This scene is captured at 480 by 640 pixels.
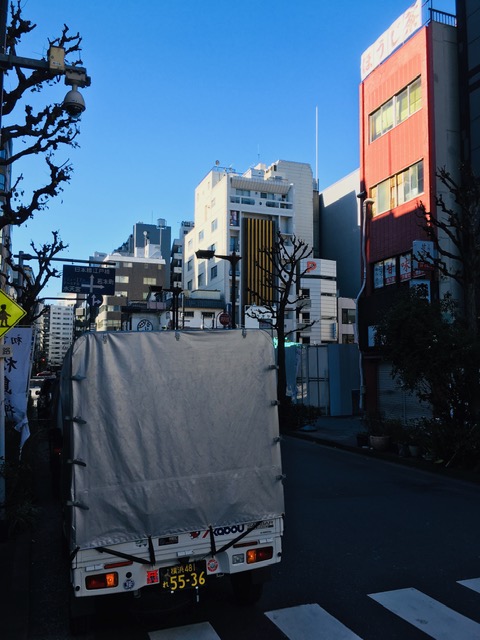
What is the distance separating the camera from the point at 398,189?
974 inches

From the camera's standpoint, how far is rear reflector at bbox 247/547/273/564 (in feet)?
16.3

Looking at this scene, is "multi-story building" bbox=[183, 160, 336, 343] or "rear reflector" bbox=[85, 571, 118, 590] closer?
"rear reflector" bbox=[85, 571, 118, 590]

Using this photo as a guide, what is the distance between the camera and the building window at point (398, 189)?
76.6 ft

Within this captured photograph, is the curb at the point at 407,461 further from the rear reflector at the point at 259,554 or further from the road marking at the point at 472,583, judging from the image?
the rear reflector at the point at 259,554

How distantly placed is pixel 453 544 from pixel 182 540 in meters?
4.66

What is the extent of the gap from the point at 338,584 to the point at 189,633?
6.33ft

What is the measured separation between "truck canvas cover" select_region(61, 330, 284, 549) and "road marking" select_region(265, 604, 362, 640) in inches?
39.0

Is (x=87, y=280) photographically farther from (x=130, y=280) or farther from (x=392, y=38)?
(x=130, y=280)

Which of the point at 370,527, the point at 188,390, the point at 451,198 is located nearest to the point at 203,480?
the point at 188,390

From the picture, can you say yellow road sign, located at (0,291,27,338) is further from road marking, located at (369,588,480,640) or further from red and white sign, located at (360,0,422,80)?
red and white sign, located at (360,0,422,80)

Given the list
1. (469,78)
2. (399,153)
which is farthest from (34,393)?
(469,78)

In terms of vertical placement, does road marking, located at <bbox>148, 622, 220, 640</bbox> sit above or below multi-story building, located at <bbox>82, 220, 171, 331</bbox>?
below

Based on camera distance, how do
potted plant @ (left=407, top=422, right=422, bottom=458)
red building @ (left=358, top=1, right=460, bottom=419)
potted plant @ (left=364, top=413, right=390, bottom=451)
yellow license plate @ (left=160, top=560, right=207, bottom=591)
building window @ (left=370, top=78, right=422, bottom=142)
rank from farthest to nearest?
building window @ (left=370, top=78, right=422, bottom=142) → red building @ (left=358, top=1, right=460, bottom=419) → potted plant @ (left=364, top=413, right=390, bottom=451) → potted plant @ (left=407, top=422, right=422, bottom=458) → yellow license plate @ (left=160, top=560, right=207, bottom=591)

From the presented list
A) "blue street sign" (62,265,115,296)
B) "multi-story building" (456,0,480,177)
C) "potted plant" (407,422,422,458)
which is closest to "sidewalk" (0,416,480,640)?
"potted plant" (407,422,422,458)
